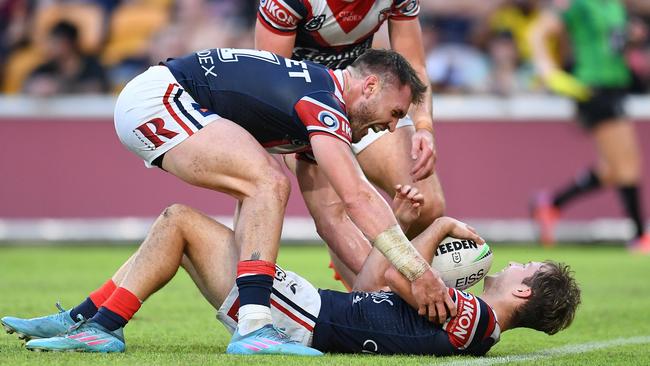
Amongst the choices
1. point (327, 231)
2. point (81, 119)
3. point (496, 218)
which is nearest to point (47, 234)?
point (81, 119)

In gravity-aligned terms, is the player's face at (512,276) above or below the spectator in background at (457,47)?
below

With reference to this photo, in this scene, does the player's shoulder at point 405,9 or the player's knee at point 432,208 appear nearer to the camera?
the player's knee at point 432,208

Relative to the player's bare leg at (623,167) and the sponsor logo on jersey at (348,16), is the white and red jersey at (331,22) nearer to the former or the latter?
the sponsor logo on jersey at (348,16)

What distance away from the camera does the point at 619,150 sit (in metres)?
12.8

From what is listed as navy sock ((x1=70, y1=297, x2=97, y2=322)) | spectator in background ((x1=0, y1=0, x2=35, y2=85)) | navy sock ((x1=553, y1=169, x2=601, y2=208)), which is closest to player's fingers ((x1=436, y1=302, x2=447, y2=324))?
navy sock ((x1=70, y1=297, x2=97, y2=322))

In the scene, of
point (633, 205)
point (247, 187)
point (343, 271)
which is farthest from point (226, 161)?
point (633, 205)

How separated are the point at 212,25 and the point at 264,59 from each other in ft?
30.3

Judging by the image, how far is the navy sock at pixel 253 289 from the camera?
5.43 metres

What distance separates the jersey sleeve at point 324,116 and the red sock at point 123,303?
1.06 metres

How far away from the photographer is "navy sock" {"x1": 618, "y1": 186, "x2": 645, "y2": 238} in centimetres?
1284

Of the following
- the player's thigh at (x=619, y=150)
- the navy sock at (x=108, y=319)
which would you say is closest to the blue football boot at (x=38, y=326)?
the navy sock at (x=108, y=319)

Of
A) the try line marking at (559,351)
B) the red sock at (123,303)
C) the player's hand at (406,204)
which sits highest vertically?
the player's hand at (406,204)

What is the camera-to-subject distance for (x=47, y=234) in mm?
13812

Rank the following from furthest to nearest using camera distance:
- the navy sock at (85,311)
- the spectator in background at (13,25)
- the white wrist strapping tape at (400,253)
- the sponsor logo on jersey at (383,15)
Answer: the spectator in background at (13,25) → the sponsor logo on jersey at (383,15) → the navy sock at (85,311) → the white wrist strapping tape at (400,253)
